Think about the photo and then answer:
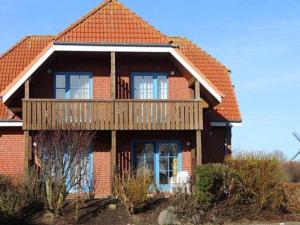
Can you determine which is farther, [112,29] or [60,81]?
[60,81]

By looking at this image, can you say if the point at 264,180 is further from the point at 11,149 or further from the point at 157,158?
the point at 11,149

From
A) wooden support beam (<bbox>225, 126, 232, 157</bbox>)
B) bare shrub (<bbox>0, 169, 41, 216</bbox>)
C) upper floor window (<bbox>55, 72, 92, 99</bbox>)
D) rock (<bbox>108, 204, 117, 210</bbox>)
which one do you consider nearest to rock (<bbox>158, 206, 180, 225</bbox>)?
rock (<bbox>108, 204, 117, 210</bbox>)

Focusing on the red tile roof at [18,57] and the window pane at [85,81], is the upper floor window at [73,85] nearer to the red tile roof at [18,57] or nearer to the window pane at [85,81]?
the window pane at [85,81]

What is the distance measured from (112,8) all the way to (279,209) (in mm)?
11223

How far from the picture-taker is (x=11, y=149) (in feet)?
79.6

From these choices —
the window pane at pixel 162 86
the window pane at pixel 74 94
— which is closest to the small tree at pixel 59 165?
the window pane at pixel 74 94

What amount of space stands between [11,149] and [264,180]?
11592 mm

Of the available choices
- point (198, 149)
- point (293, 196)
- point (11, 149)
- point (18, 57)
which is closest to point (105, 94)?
point (11, 149)

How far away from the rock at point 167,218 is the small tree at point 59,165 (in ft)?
9.94

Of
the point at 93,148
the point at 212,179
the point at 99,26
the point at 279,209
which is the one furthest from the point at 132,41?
the point at 279,209

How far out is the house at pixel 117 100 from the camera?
21609mm

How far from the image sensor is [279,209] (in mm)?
19391

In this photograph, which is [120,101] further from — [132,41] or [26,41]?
[26,41]

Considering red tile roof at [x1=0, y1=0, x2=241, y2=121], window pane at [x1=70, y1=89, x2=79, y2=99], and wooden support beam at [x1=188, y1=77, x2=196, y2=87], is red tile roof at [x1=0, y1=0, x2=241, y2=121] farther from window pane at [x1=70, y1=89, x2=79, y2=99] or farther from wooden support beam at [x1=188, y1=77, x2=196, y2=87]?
window pane at [x1=70, y1=89, x2=79, y2=99]
